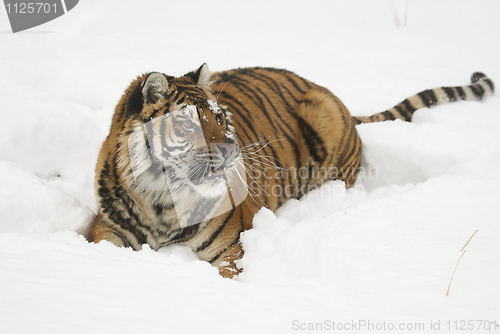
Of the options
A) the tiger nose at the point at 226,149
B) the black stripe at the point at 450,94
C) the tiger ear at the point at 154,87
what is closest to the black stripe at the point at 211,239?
the tiger nose at the point at 226,149

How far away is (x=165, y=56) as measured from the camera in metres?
4.43

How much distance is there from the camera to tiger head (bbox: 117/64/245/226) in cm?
169

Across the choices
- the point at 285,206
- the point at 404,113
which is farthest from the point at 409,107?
the point at 285,206

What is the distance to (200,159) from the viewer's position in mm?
1744

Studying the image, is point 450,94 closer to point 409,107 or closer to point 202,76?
point 409,107

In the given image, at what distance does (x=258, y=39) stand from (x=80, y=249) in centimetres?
454

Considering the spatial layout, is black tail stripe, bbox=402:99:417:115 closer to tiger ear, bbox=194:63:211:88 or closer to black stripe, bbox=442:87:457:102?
black stripe, bbox=442:87:457:102

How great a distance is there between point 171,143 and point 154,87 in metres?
0.29

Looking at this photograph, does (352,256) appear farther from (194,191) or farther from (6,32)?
(6,32)

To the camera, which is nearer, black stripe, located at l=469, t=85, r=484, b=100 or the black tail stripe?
the black tail stripe

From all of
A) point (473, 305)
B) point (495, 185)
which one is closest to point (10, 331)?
point (473, 305)

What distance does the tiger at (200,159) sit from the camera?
1.71 metres

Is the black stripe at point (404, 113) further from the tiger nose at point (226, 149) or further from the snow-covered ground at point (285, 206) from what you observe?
the tiger nose at point (226, 149)

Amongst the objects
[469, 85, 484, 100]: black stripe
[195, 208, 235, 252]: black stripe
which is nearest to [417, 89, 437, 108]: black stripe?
[469, 85, 484, 100]: black stripe
